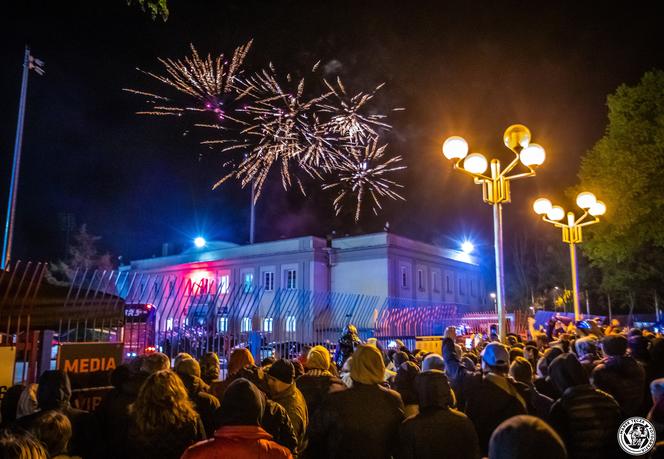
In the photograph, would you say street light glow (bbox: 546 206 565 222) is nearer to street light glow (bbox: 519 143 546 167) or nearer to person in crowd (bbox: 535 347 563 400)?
street light glow (bbox: 519 143 546 167)

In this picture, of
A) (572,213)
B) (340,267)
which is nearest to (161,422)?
(572,213)

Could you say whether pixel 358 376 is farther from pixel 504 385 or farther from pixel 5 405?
pixel 5 405

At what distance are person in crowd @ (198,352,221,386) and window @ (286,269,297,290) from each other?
3029 centimetres

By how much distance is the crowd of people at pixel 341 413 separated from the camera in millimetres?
3127

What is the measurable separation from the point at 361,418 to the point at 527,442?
193 cm

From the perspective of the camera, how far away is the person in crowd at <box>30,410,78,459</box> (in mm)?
3400

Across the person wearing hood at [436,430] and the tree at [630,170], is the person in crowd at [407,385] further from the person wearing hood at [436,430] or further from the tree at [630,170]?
the tree at [630,170]

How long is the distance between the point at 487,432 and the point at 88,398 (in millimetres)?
4822

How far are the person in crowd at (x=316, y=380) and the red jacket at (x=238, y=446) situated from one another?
2.06m

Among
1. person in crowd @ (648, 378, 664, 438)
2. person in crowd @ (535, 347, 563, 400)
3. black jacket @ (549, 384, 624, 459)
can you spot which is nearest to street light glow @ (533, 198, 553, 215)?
person in crowd @ (535, 347, 563, 400)

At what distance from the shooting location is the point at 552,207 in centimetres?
1412

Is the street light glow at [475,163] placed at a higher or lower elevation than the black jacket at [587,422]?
higher

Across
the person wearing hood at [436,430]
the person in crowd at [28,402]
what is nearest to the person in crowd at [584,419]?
the person wearing hood at [436,430]

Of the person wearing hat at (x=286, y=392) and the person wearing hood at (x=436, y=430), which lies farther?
the person wearing hat at (x=286, y=392)
